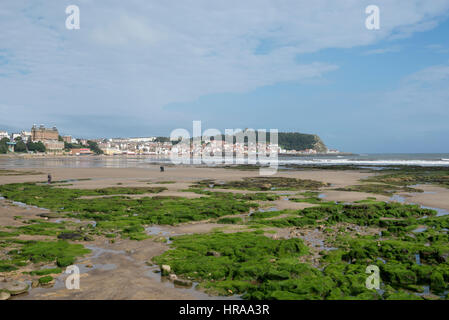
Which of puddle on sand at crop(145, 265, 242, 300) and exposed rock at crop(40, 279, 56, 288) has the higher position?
exposed rock at crop(40, 279, 56, 288)

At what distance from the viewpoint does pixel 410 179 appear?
38219mm

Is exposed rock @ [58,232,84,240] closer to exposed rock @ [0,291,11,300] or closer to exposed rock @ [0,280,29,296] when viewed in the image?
exposed rock @ [0,280,29,296]

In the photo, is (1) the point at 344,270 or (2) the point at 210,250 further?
(2) the point at 210,250

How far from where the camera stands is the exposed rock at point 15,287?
695 centimetres

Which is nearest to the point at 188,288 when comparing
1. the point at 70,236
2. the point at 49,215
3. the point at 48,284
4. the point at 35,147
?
the point at 48,284

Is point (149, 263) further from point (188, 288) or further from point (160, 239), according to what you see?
point (160, 239)

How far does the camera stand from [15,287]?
7098mm

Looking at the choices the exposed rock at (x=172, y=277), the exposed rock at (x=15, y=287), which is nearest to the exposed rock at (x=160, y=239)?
the exposed rock at (x=172, y=277)

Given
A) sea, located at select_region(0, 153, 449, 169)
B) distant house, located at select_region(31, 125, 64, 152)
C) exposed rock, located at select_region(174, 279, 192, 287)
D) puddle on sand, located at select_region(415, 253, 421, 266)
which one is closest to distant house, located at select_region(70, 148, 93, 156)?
distant house, located at select_region(31, 125, 64, 152)

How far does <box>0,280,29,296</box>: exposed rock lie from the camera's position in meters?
6.95

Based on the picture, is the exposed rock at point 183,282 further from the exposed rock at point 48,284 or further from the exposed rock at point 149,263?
the exposed rock at point 48,284
